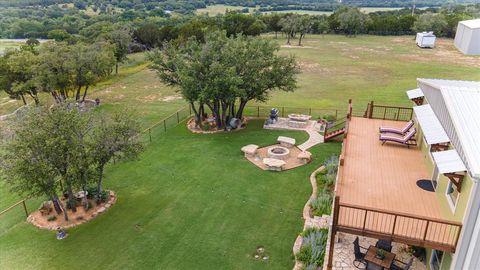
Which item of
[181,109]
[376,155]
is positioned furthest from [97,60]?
[376,155]

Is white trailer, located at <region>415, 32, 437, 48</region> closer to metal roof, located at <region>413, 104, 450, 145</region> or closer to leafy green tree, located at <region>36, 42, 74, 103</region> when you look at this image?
metal roof, located at <region>413, 104, 450, 145</region>

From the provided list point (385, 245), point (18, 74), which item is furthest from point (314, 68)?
point (385, 245)

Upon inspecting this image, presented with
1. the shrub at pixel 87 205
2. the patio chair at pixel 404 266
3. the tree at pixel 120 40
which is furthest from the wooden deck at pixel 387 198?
the tree at pixel 120 40

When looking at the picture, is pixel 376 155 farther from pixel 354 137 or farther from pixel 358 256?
pixel 358 256

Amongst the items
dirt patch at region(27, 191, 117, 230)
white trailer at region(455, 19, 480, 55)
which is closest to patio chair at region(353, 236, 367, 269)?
dirt patch at region(27, 191, 117, 230)

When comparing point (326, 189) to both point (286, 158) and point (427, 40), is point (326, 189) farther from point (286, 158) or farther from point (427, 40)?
point (427, 40)

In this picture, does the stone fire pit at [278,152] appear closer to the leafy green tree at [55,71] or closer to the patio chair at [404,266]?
the patio chair at [404,266]
